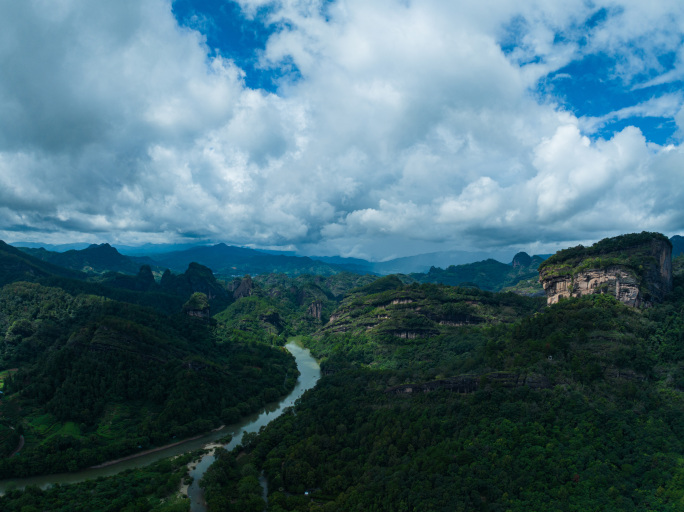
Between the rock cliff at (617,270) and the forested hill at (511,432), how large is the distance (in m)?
4.00

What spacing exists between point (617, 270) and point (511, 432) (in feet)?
165

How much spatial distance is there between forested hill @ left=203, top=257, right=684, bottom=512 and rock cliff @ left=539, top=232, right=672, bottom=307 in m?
4.00

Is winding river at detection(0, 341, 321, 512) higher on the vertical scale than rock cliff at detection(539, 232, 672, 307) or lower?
lower

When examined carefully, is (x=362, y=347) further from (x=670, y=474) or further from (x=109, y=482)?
(x=670, y=474)

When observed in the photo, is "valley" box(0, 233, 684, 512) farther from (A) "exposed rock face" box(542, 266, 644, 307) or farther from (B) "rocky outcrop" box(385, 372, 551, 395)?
(A) "exposed rock face" box(542, 266, 644, 307)

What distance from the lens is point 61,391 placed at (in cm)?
8269

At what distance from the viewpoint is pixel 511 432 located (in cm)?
5134

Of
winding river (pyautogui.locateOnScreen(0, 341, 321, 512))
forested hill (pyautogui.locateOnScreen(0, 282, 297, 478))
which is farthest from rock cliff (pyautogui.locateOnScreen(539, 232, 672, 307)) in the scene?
forested hill (pyautogui.locateOnScreen(0, 282, 297, 478))

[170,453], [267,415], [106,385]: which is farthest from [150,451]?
[267,415]

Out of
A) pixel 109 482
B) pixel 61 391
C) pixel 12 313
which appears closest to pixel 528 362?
pixel 109 482

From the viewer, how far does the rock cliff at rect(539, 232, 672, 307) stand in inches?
3088

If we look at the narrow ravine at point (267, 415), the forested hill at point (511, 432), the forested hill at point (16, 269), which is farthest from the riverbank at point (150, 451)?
the forested hill at point (16, 269)

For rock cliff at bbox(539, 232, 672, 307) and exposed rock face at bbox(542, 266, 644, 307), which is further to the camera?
rock cliff at bbox(539, 232, 672, 307)

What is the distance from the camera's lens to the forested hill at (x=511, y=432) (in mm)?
43312
